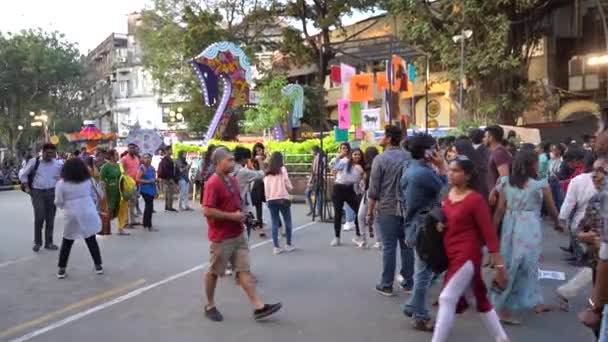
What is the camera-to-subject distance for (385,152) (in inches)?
258

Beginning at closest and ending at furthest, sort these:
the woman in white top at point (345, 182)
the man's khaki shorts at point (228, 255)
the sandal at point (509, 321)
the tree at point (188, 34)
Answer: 1. the sandal at point (509, 321)
2. the man's khaki shorts at point (228, 255)
3. the woman in white top at point (345, 182)
4. the tree at point (188, 34)

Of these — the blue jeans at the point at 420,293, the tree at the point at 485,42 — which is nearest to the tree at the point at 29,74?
the tree at the point at 485,42

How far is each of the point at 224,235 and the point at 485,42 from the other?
21.4 m

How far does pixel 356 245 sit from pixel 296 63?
29343mm

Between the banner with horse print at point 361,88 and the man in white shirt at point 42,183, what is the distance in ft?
25.4

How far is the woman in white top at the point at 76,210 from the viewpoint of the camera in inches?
A: 314

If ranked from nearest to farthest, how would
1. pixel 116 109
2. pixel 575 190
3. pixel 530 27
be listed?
pixel 575 190
pixel 530 27
pixel 116 109

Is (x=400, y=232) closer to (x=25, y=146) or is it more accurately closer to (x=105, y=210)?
(x=105, y=210)

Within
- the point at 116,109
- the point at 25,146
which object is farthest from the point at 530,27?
the point at 116,109

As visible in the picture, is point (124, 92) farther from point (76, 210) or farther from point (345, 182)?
point (76, 210)

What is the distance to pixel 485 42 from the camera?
2488 cm

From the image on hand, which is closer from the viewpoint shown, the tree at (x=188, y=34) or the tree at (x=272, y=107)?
the tree at (x=272, y=107)

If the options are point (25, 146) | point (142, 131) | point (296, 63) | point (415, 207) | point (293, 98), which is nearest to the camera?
point (415, 207)

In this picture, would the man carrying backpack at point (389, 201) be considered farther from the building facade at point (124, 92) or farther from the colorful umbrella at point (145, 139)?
the building facade at point (124, 92)
